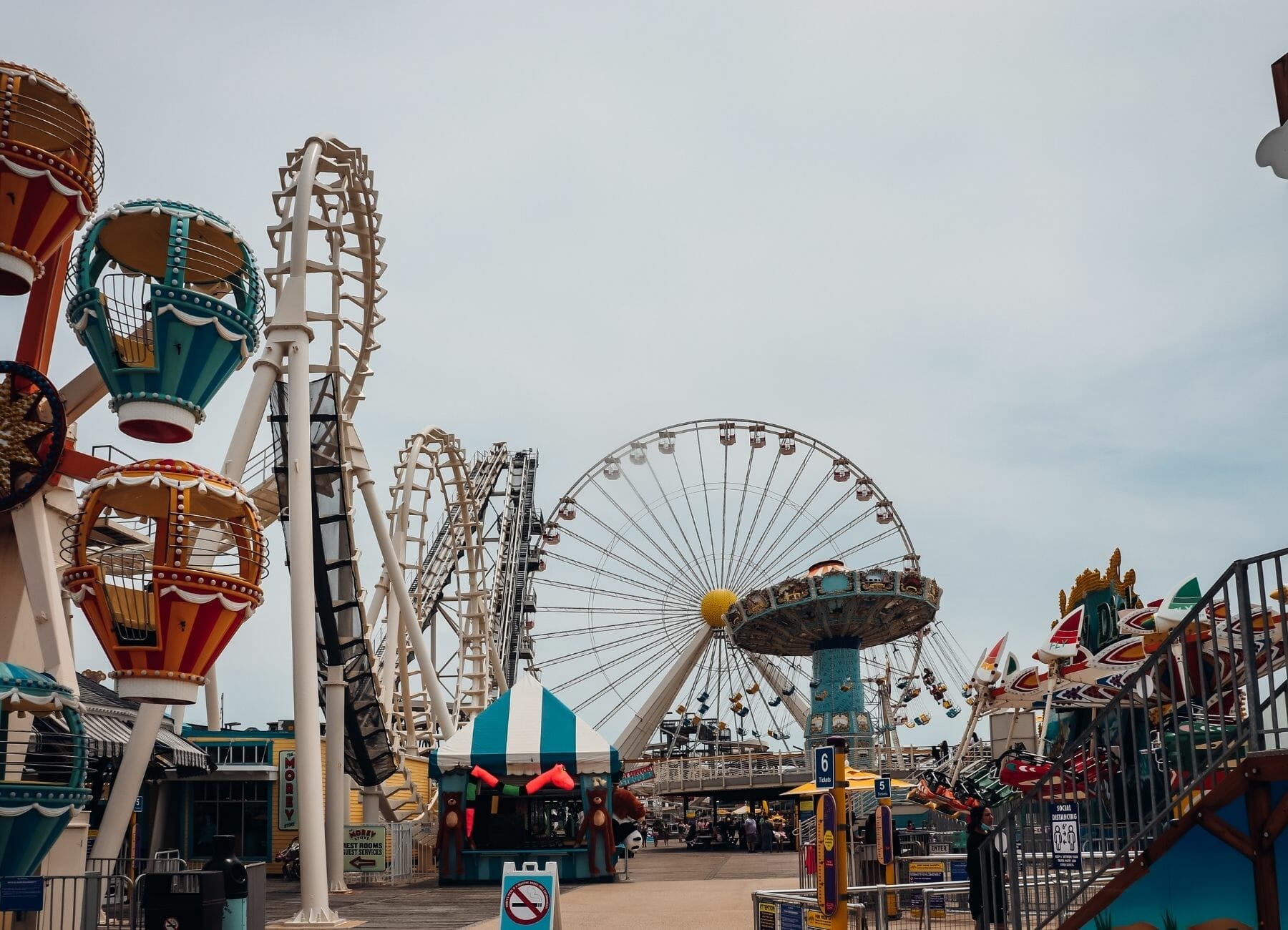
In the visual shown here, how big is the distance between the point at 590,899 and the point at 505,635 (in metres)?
29.6

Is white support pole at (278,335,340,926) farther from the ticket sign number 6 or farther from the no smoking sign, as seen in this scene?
the ticket sign number 6

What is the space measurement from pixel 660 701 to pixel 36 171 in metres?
31.5

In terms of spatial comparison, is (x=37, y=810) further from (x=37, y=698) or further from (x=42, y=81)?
(x=42, y=81)

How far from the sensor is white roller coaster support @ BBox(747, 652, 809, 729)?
44.4 m

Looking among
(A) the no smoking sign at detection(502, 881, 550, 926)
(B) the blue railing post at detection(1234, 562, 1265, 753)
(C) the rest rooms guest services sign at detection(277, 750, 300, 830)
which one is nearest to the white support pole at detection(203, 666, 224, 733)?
(C) the rest rooms guest services sign at detection(277, 750, 300, 830)

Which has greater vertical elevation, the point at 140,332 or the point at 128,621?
the point at 140,332

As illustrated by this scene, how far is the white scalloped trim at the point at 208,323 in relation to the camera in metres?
13.9

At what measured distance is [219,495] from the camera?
13070 mm

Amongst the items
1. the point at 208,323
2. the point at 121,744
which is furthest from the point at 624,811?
the point at 208,323

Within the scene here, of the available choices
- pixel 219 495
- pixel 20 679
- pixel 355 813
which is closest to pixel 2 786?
pixel 20 679

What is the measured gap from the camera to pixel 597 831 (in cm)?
A: 2334

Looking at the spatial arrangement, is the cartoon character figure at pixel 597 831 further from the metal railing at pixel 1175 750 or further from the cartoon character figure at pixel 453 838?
the metal railing at pixel 1175 750

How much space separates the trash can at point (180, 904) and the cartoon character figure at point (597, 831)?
41.1 ft

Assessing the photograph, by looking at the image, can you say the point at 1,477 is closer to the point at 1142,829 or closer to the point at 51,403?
the point at 51,403
